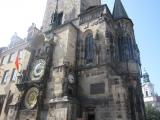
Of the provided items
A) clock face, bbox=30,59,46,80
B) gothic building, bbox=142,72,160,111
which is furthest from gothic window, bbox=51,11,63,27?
gothic building, bbox=142,72,160,111

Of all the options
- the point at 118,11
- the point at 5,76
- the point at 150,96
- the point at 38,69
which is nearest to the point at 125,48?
the point at 118,11

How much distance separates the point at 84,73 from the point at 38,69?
4.63 m

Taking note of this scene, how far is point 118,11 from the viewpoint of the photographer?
18859mm

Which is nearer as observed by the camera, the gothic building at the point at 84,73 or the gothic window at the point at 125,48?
the gothic building at the point at 84,73

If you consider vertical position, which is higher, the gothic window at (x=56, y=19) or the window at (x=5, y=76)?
the gothic window at (x=56, y=19)

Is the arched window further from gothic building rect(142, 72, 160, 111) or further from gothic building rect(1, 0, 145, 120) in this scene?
gothic building rect(142, 72, 160, 111)

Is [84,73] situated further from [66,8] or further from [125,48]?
[66,8]

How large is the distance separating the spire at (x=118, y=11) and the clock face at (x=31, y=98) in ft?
35.6

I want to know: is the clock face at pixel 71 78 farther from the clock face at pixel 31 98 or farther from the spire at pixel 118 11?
the spire at pixel 118 11

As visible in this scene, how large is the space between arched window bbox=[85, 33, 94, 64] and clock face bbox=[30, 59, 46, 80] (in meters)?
4.04

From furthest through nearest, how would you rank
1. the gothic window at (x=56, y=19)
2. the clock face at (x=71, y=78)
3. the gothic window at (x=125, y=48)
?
the gothic window at (x=56, y=19) → the gothic window at (x=125, y=48) → the clock face at (x=71, y=78)

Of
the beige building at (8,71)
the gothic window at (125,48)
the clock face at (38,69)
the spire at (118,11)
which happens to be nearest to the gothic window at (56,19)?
the clock face at (38,69)

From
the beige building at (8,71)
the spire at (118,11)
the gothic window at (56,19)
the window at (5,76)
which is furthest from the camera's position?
the window at (5,76)

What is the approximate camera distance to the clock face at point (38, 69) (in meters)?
16.1
